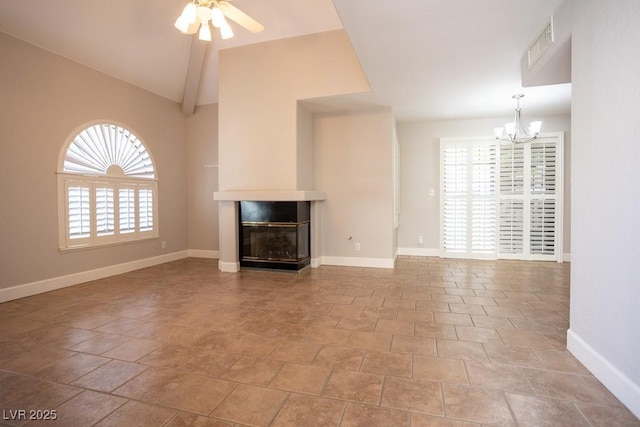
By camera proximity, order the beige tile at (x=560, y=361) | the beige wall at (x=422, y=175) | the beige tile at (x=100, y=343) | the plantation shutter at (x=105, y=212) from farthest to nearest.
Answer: the beige wall at (x=422, y=175)
the plantation shutter at (x=105, y=212)
the beige tile at (x=100, y=343)
the beige tile at (x=560, y=361)

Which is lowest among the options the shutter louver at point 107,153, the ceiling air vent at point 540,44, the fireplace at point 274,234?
the fireplace at point 274,234

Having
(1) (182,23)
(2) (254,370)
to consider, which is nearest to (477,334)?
(2) (254,370)

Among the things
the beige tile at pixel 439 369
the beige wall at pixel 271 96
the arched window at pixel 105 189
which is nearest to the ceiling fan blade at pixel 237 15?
the beige wall at pixel 271 96

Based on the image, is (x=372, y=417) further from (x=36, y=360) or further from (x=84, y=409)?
(x=36, y=360)

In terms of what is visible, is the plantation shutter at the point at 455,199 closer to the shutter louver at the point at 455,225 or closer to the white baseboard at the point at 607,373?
the shutter louver at the point at 455,225

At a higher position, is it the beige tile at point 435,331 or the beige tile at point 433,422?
the beige tile at point 435,331

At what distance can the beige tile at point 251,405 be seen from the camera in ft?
5.41

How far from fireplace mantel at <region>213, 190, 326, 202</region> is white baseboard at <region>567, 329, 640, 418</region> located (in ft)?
10.9

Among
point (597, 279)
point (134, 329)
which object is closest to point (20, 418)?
point (134, 329)

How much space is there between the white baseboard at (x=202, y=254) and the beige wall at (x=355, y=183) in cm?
225

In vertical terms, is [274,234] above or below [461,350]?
above

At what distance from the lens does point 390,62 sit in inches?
136

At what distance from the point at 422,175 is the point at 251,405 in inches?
209

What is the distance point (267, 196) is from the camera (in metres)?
4.69
